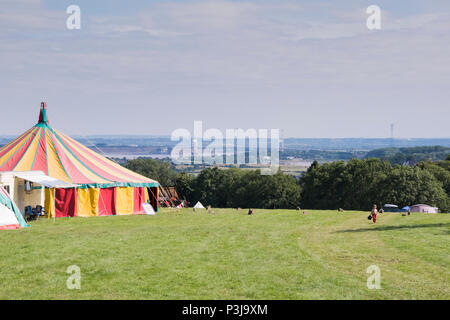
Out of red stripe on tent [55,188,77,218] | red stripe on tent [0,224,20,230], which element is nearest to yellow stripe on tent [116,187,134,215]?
red stripe on tent [55,188,77,218]

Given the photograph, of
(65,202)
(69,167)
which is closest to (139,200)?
(69,167)

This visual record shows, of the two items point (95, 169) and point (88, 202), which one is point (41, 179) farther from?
point (95, 169)

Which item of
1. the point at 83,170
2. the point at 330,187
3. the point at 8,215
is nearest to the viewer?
A: the point at 8,215

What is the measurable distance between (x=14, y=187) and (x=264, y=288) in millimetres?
17241

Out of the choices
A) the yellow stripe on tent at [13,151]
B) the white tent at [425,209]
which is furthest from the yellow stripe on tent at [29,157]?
the white tent at [425,209]

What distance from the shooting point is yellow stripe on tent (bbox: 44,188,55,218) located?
960 inches

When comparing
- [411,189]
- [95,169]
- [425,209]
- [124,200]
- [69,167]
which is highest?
[69,167]

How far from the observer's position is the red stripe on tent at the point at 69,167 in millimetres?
25783

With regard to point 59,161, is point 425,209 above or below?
below

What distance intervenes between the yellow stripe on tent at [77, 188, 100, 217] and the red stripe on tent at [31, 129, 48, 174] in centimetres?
222

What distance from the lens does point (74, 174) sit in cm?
2633

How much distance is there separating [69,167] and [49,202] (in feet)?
9.53

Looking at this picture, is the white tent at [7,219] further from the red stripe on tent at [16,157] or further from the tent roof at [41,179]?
the red stripe on tent at [16,157]
